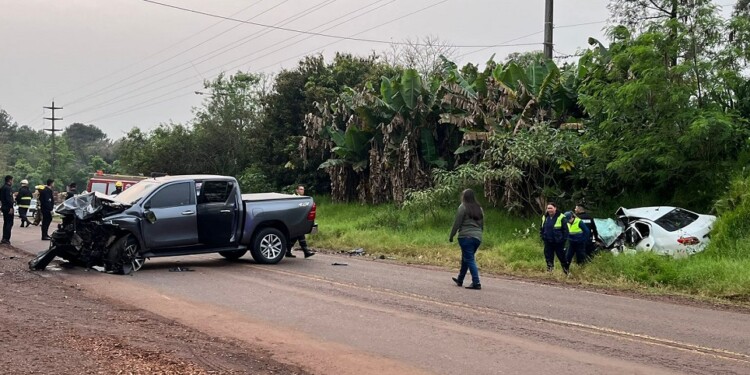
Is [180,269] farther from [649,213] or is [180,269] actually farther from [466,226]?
[649,213]

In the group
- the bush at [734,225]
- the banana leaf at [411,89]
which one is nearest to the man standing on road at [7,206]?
the banana leaf at [411,89]

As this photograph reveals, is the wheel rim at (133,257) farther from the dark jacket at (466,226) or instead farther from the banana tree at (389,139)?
the banana tree at (389,139)

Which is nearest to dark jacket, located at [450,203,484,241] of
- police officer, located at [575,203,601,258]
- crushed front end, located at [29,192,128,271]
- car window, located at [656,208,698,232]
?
police officer, located at [575,203,601,258]

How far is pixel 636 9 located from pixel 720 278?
906cm

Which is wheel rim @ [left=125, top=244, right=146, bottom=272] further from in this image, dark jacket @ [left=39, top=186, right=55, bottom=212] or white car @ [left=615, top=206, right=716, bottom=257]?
white car @ [left=615, top=206, right=716, bottom=257]

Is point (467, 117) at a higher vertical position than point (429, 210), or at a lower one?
higher

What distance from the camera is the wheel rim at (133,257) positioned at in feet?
45.5

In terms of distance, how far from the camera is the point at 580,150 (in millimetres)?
19000

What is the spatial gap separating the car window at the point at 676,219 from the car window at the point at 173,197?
953cm

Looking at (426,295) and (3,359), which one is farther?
(426,295)

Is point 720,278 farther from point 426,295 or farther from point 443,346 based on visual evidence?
point 443,346

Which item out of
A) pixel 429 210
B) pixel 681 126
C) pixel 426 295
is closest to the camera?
pixel 426 295

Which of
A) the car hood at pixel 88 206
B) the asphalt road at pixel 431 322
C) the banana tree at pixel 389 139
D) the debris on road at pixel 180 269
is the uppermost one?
the banana tree at pixel 389 139

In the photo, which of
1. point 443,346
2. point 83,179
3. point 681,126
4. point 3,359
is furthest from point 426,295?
point 83,179
